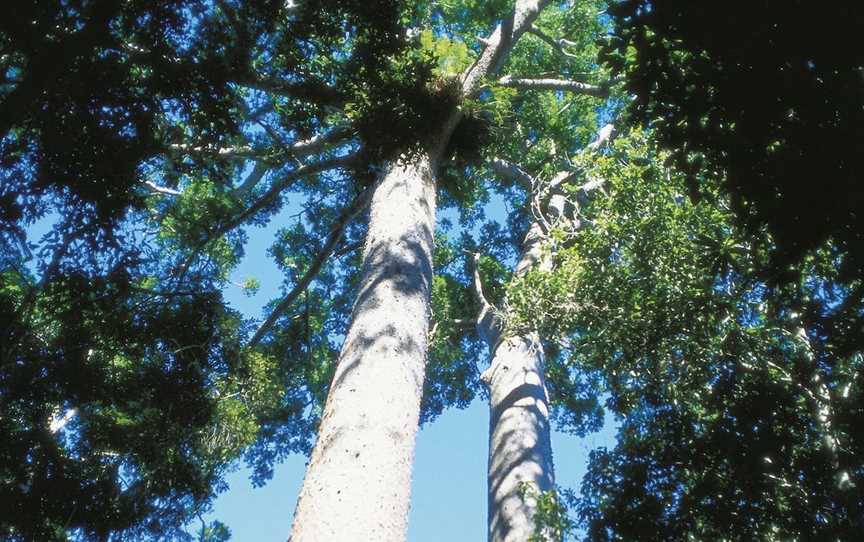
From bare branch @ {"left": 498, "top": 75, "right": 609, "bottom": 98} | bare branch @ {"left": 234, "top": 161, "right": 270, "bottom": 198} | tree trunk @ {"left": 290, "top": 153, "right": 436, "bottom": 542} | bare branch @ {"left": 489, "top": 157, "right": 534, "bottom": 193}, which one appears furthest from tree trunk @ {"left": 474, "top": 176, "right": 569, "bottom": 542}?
bare branch @ {"left": 234, "top": 161, "right": 270, "bottom": 198}

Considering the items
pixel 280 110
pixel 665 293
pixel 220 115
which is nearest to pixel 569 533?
pixel 665 293

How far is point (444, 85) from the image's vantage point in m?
7.31

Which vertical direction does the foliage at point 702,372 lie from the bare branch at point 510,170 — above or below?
below

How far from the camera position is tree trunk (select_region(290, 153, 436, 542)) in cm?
342

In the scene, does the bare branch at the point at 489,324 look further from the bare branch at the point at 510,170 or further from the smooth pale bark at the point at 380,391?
the smooth pale bark at the point at 380,391

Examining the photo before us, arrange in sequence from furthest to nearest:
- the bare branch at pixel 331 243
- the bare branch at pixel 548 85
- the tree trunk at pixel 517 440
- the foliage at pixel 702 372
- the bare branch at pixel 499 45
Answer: the bare branch at pixel 548 85
the bare branch at pixel 331 243
the bare branch at pixel 499 45
the tree trunk at pixel 517 440
the foliage at pixel 702 372

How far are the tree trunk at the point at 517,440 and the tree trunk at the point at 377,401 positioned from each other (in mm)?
2225

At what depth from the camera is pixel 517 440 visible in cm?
757

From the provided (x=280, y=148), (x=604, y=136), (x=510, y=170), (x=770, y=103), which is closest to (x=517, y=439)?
(x=770, y=103)

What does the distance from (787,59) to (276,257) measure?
11.6m

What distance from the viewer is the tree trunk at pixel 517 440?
21.5 feet

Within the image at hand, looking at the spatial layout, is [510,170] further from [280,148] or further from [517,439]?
[517,439]

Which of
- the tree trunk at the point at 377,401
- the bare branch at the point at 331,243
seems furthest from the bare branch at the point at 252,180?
the tree trunk at the point at 377,401

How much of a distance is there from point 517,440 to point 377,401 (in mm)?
3950
